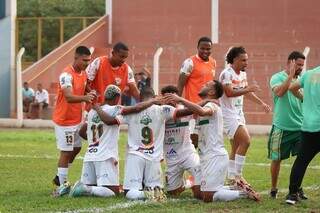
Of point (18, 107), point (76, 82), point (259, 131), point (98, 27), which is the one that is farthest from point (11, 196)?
point (98, 27)

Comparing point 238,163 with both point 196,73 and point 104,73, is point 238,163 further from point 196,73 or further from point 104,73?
point 104,73

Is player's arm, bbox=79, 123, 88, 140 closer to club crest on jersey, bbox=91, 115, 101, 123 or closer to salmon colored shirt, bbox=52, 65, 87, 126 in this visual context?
salmon colored shirt, bbox=52, 65, 87, 126

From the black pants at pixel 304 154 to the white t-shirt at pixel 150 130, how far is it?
178cm

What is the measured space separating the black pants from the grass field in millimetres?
275

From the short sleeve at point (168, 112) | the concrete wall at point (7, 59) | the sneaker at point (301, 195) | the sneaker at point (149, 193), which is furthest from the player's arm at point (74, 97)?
the concrete wall at point (7, 59)

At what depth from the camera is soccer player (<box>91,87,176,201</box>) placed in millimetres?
11062

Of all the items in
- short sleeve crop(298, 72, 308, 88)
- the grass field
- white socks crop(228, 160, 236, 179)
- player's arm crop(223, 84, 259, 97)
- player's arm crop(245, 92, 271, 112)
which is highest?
short sleeve crop(298, 72, 308, 88)

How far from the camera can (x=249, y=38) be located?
3578cm

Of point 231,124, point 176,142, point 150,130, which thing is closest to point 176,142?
point 176,142

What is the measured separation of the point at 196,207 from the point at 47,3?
54.2 metres

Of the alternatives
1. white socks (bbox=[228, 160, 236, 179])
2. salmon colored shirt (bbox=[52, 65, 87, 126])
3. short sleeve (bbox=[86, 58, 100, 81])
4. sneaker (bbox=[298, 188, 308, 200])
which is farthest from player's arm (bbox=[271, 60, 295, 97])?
salmon colored shirt (bbox=[52, 65, 87, 126])

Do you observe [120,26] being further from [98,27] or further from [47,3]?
[47,3]

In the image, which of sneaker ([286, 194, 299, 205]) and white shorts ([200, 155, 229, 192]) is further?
white shorts ([200, 155, 229, 192])

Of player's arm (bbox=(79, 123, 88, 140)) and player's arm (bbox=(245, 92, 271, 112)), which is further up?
player's arm (bbox=(245, 92, 271, 112))
